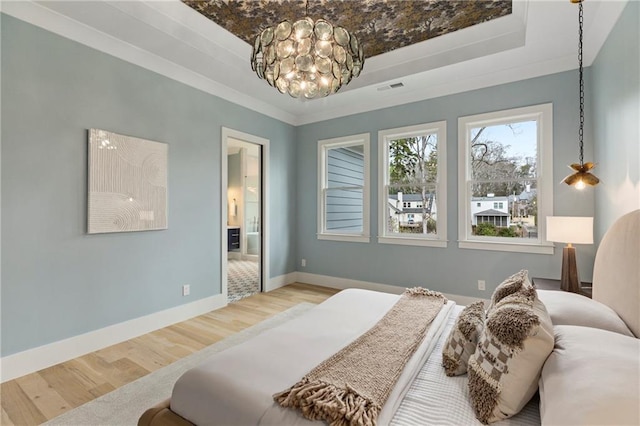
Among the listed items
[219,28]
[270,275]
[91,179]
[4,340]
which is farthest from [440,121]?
[4,340]

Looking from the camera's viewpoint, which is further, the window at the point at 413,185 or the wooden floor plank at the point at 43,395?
the window at the point at 413,185

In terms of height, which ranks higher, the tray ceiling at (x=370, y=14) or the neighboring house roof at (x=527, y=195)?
the tray ceiling at (x=370, y=14)

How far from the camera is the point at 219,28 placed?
294 cm

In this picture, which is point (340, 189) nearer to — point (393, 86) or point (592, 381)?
point (393, 86)

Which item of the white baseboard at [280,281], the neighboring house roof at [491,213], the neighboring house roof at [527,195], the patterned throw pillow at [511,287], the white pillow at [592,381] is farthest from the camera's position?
the white baseboard at [280,281]

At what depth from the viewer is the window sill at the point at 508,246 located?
3314 mm

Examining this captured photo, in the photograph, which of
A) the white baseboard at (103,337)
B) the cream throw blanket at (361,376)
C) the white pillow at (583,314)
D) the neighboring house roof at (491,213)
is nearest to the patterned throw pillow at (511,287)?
the white pillow at (583,314)

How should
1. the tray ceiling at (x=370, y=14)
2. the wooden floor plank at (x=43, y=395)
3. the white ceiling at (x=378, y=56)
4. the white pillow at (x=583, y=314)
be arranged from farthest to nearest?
the tray ceiling at (x=370, y=14), the white ceiling at (x=378, y=56), the wooden floor plank at (x=43, y=395), the white pillow at (x=583, y=314)

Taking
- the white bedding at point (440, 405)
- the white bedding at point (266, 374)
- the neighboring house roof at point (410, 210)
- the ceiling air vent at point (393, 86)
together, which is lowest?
the white bedding at point (440, 405)

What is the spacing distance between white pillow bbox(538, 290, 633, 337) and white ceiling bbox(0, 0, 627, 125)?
2.17 m

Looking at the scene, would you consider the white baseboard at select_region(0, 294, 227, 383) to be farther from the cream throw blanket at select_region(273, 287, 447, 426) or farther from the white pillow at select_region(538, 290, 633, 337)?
the white pillow at select_region(538, 290, 633, 337)

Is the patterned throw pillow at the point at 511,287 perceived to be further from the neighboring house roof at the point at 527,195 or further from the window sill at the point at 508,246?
the neighboring house roof at the point at 527,195

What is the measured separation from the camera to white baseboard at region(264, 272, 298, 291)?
15.5 ft

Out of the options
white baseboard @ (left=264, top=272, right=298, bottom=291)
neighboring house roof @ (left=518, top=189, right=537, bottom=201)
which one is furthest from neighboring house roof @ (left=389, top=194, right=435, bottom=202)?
white baseboard @ (left=264, top=272, right=298, bottom=291)
